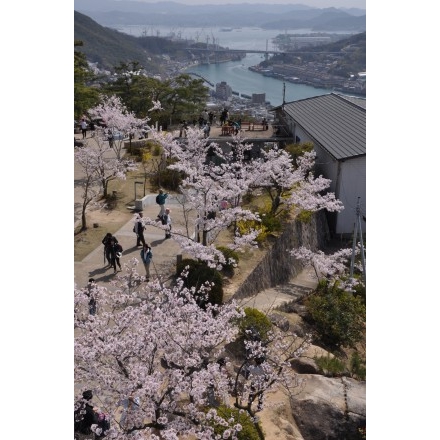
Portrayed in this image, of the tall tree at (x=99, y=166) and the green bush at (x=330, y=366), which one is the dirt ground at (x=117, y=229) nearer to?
the tall tree at (x=99, y=166)

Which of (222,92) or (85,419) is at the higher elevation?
(222,92)

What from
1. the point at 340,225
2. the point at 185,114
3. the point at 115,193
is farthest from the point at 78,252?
the point at 185,114

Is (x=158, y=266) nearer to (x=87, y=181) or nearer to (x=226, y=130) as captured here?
(x=87, y=181)

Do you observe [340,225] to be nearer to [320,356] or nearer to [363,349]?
[363,349]

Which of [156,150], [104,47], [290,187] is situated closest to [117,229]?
[290,187]

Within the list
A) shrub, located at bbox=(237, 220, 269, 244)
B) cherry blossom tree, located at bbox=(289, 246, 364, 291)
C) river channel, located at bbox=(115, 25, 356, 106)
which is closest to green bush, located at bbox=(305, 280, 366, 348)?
cherry blossom tree, located at bbox=(289, 246, 364, 291)

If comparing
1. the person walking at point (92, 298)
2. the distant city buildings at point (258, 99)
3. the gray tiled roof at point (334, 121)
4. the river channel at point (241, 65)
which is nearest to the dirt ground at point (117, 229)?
the person walking at point (92, 298)
